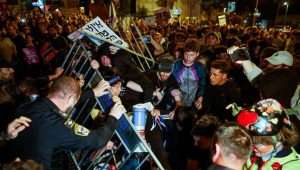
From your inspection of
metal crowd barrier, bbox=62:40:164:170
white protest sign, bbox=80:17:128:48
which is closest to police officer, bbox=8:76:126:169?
metal crowd barrier, bbox=62:40:164:170

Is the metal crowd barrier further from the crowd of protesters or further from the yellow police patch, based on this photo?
the yellow police patch

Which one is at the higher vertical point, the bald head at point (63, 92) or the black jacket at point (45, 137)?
the bald head at point (63, 92)

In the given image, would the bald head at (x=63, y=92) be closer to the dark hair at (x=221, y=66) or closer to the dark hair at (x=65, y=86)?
the dark hair at (x=65, y=86)

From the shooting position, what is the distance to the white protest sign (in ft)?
18.0

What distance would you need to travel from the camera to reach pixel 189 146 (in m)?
6.34

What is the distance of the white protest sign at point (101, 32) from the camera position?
5477 mm

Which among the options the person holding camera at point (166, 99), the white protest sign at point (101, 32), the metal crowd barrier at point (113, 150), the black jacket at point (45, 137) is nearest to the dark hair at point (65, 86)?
the black jacket at point (45, 137)

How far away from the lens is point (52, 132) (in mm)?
3453

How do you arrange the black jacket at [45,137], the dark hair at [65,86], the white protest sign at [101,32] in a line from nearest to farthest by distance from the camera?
the black jacket at [45,137]
the dark hair at [65,86]
the white protest sign at [101,32]

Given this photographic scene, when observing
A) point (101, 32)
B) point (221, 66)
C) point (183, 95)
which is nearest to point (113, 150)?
point (101, 32)

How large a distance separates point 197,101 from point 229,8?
39.5m

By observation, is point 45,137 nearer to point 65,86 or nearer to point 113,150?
point 65,86

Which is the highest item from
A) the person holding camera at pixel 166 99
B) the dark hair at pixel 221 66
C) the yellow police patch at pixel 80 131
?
the dark hair at pixel 221 66

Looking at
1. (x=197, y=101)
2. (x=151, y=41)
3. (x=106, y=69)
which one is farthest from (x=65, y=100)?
(x=151, y=41)
